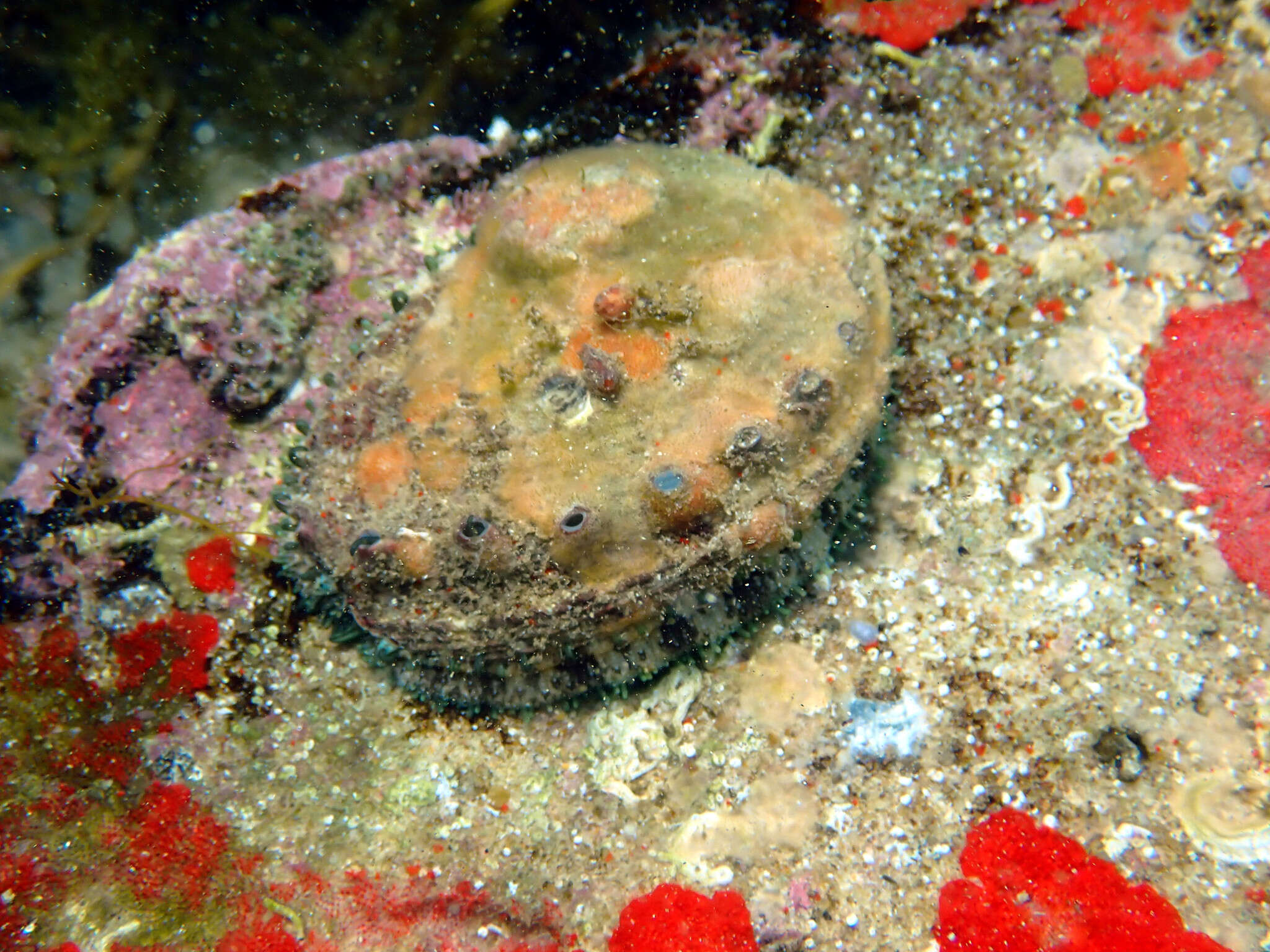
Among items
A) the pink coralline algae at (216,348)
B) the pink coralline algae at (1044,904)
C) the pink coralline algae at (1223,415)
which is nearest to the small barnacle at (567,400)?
the pink coralline algae at (216,348)

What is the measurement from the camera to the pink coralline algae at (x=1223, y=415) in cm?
386

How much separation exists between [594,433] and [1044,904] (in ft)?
9.60

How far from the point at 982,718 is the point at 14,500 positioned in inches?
203

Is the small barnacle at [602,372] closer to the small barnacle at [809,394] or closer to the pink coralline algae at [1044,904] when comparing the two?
the small barnacle at [809,394]

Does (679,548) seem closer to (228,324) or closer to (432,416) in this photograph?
(432,416)

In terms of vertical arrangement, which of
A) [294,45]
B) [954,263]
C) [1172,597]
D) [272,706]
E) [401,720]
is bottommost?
[1172,597]

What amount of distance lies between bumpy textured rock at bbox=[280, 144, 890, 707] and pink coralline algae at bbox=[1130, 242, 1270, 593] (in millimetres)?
1749

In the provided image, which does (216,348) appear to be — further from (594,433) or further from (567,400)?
(594,433)

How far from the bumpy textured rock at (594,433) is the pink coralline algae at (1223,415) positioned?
1749mm

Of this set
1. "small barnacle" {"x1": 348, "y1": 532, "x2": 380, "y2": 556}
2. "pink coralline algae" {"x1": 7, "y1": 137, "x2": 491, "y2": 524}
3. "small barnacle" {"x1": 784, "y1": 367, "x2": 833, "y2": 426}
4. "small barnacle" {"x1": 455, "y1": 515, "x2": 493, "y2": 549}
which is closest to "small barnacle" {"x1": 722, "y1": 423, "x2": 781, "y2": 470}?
"small barnacle" {"x1": 784, "y1": 367, "x2": 833, "y2": 426}

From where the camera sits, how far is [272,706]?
12.9ft

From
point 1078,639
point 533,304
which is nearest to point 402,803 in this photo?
point 533,304

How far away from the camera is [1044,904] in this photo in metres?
3.32

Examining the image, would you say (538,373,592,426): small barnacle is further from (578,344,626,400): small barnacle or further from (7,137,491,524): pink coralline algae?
(7,137,491,524): pink coralline algae
